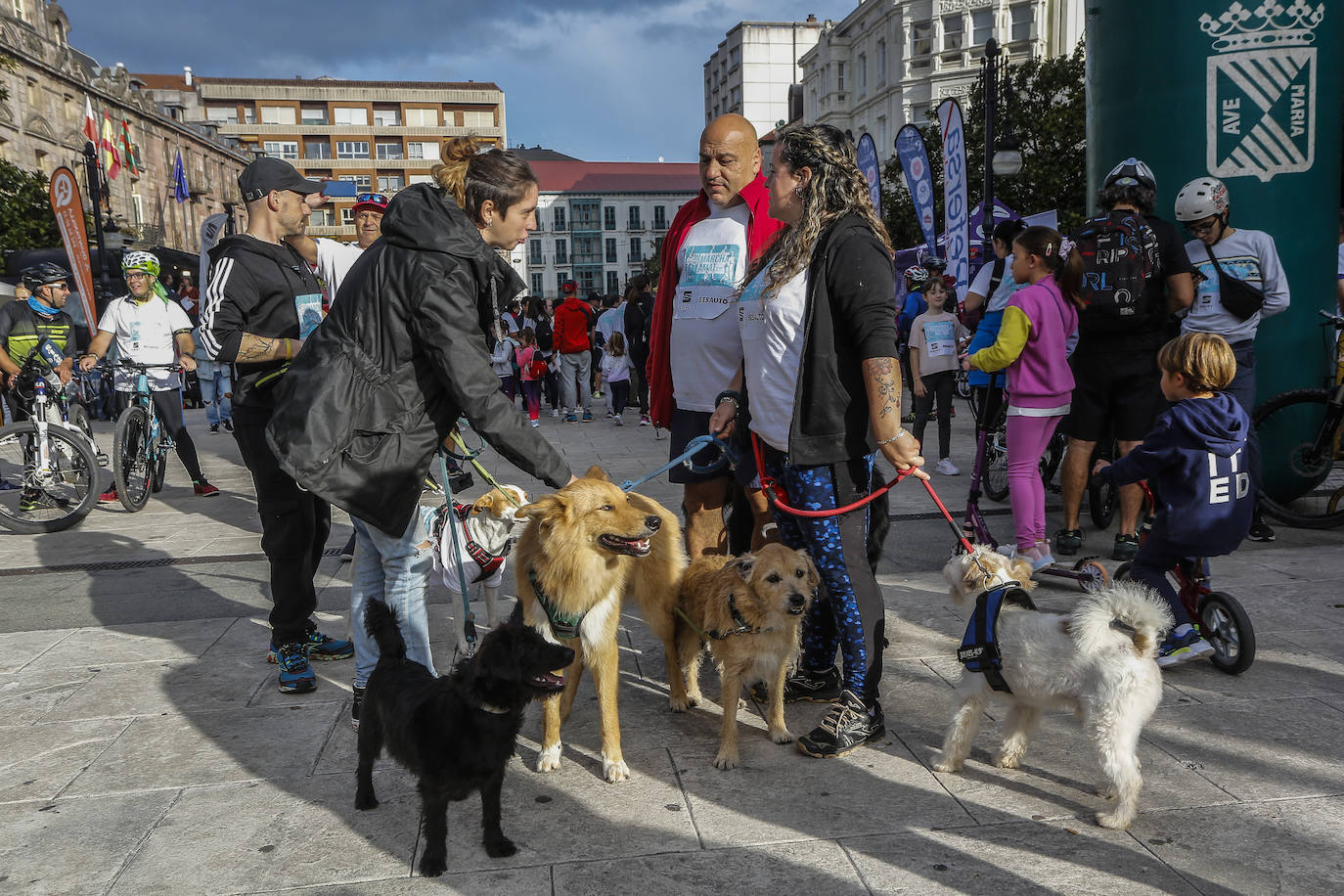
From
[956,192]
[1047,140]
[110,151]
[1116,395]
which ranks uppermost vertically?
[110,151]

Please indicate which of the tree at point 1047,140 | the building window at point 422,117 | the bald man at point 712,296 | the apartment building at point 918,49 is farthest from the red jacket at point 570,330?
the building window at point 422,117

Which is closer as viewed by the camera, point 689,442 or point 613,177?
point 689,442

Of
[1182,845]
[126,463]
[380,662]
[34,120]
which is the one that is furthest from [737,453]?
[34,120]

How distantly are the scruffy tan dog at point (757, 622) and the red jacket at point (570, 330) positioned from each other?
1202cm

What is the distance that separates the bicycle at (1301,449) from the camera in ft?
20.9

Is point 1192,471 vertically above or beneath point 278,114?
beneath

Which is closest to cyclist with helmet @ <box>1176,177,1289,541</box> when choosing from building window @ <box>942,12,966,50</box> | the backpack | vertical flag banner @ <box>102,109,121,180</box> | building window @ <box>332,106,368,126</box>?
the backpack

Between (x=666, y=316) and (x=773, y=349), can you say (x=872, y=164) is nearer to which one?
(x=666, y=316)

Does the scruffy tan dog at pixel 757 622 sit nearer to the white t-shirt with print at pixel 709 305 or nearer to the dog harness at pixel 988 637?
the dog harness at pixel 988 637

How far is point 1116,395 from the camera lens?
582 cm

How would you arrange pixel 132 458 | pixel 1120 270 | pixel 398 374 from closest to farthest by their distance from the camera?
1. pixel 398 374
2. pixel 1120 270
3. pixel 132 458

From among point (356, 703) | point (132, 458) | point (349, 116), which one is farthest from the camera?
point (349, 116)

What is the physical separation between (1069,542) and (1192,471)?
2.28 metres

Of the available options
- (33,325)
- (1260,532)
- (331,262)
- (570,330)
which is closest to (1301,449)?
(1260,532)
